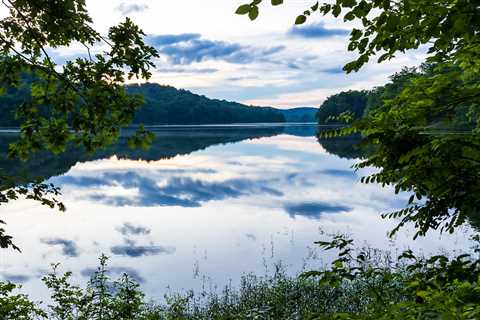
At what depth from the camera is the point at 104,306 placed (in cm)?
1201

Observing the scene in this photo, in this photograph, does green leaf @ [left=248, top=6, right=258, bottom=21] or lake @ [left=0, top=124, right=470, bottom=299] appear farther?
lake @ [left=0, top=124, right=470, bottom=299]

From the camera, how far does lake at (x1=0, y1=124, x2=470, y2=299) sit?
21.9m

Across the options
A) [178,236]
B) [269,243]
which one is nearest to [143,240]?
[178,236]

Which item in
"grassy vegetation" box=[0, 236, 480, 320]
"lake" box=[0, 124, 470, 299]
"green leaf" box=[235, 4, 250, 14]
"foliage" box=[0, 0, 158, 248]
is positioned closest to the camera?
"green leaf" box=[235, 4, 250, 14]

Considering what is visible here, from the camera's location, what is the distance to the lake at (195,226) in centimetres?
2189

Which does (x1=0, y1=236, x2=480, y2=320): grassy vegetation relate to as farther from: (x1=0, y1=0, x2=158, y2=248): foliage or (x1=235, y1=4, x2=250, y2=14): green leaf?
(x1=235, y1=4, x2=250, y2=14): green leaf

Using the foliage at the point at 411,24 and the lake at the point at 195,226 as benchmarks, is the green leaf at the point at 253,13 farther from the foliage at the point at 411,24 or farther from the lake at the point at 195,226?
the lake at the point at 195,226

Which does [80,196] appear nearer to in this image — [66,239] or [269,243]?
[66,239]

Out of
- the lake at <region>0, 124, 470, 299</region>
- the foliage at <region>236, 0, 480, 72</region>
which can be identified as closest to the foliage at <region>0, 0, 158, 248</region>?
the lake at <region>0, 124, 470, 299</region>

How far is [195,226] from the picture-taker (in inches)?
1216

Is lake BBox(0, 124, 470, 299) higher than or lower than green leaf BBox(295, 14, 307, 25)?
lower

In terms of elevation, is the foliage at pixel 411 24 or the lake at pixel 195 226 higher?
the foliage at pixel 411 24

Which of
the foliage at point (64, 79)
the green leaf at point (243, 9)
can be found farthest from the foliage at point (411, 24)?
the foliage at point (64, 79)

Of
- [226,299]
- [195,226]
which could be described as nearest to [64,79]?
[226,299]
